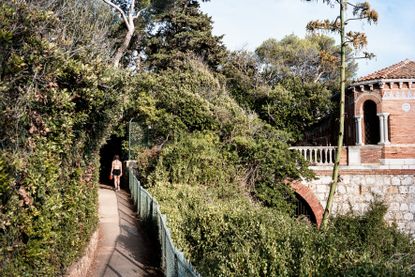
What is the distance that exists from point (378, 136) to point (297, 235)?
700 inches

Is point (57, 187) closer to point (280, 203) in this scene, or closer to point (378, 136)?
point (280, 203)

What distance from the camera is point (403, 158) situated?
22.1 m

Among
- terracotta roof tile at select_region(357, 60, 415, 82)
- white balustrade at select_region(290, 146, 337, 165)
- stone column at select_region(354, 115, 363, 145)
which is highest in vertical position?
terracotta roof tile at select_region(357, 60, 415, 82)

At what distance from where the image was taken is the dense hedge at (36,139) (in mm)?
6094

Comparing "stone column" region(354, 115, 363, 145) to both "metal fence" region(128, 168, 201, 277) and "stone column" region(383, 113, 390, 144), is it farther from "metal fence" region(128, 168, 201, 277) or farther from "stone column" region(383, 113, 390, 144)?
"metal fence" region(128, 168, 201, 277)

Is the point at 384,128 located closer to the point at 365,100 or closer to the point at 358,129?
the point at 358,129

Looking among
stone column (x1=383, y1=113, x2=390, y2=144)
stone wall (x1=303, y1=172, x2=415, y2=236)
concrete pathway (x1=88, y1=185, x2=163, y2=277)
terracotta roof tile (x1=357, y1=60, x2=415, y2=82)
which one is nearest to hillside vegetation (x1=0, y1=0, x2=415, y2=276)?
concrete pathway (x1=88, y1=185, x2=163, y2=277)

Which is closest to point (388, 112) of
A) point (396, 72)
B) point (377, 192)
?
point (396, 72)

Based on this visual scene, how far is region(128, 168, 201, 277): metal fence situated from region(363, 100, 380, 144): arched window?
1323 centimetres

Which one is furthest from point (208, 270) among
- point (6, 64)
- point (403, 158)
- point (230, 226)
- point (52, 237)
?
point (403, 158)

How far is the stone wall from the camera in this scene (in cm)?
2145

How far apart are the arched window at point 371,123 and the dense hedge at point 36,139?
18721 millimetres

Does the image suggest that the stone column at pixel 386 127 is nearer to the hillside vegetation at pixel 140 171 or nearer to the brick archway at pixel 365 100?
the brick archway at pixel 365 100

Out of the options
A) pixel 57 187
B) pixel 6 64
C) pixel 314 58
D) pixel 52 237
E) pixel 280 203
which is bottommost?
pixel 280 203
